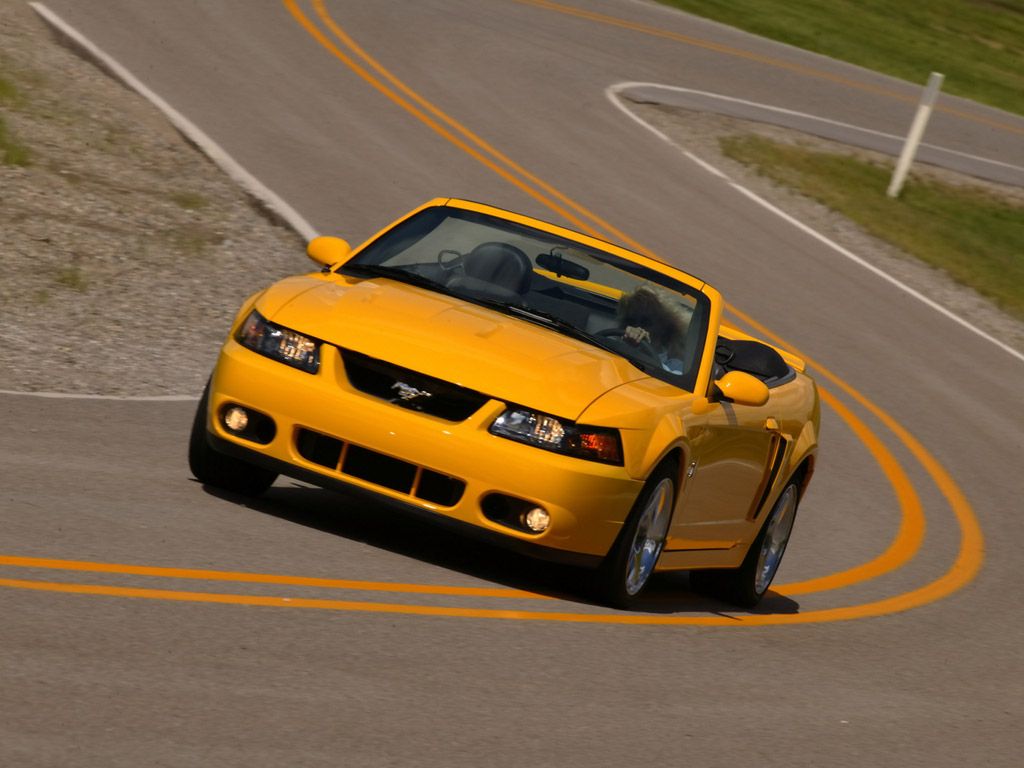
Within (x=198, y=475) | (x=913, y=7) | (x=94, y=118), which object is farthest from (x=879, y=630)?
(x=913, y=7)

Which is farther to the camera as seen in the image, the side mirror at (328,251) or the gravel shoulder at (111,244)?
the gravel shoulder at (111,244)

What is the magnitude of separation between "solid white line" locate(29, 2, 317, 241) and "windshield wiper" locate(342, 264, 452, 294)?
7.76 metres

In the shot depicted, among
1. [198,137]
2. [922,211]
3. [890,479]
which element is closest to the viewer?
[890,479]

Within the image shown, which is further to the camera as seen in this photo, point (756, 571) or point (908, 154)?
point (908, 154)

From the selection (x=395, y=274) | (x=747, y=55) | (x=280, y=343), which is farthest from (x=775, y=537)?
(x=747, y=55)

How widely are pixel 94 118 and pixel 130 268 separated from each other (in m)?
4.62

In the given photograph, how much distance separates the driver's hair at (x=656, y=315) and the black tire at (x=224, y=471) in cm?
182

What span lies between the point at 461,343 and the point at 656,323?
1.35 metres

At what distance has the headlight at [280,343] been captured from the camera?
8211 mm

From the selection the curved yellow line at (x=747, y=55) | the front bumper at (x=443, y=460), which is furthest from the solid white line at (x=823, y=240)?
the front bumper at (x=443, y=460)

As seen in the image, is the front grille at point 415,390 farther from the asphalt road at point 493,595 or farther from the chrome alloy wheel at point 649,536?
the chrome alloy wheel at point 649,536

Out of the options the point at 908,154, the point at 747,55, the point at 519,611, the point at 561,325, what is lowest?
the point at 747,55

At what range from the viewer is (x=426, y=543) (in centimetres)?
897

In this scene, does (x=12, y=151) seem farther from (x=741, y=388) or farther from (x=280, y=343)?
(x=741, y=388)
